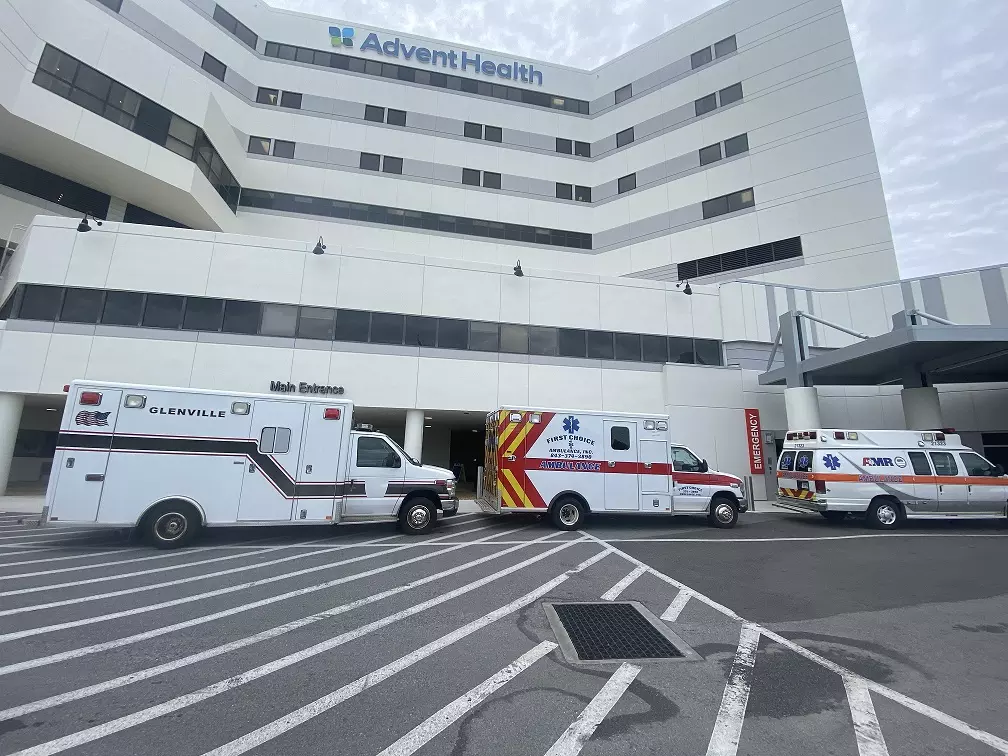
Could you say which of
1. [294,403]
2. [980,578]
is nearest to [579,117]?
[294,403]

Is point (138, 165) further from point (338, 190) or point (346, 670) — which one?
point (346, 670)

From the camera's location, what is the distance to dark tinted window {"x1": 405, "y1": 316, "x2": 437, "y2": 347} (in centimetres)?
1670

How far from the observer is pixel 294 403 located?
934 centimetres

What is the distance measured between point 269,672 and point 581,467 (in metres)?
8.37

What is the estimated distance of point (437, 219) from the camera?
2512 centimetres

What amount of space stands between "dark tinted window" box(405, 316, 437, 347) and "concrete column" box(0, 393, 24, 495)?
1242 cm

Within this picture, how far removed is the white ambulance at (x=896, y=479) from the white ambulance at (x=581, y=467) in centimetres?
360

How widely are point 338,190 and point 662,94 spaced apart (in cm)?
2121

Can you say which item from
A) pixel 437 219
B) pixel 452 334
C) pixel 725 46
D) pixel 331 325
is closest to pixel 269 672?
pixel 331 325

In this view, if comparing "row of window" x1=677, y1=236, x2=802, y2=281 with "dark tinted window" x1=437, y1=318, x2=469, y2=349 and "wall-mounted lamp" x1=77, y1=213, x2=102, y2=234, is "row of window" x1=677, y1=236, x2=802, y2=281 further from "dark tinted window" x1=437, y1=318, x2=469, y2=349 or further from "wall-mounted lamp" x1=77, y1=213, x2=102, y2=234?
"wall-mounted lamp" x1=77, y1=213, x2=102, y2=234

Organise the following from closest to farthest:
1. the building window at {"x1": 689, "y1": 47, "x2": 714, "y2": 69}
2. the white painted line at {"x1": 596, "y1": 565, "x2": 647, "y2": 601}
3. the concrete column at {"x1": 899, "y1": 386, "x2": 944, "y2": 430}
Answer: the white painted line at {"x1": 596, "y1": 565, "x2": 647, "y2": 601}, the concrete column at {"x1": 899, "y1": 386, "x2": 944, "y2": 430}, the building window at {"x1": 689, "y1": 47, "x2": 714, "y2": 69}

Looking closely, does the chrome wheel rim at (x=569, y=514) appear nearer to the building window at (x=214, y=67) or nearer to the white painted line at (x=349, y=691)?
the white painted line at (x=349, y=691)

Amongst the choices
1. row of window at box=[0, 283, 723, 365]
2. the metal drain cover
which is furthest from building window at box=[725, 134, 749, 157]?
the metal drain cover

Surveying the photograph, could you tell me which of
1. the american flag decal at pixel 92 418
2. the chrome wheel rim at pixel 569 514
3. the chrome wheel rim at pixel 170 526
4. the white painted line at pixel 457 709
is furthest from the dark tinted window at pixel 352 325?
the white painted line at pixel 457 709
